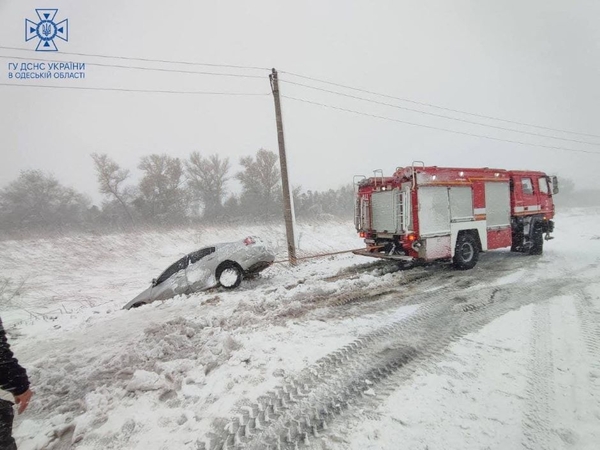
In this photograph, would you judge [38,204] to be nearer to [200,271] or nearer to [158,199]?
[158,199]

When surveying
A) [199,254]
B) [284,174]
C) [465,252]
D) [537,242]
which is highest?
[284,174]

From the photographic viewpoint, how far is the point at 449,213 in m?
7.94

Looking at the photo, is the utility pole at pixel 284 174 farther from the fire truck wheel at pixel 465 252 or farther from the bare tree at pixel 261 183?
the bare tree at pixel 261 183

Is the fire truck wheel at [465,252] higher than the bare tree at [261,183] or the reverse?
the reverse

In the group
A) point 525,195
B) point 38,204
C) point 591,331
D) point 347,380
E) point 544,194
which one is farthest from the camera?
point 38,204

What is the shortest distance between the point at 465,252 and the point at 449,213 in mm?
1374

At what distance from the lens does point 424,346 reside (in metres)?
3.72

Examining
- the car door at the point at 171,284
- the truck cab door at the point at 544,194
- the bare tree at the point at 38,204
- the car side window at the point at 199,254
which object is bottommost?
the car door at the point at 171,284

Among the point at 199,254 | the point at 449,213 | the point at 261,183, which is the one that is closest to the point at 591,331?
the point at 449,213

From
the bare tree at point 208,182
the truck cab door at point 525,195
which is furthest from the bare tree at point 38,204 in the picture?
the truck cab door at point 525,195

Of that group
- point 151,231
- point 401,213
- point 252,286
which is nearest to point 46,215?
point 151,231

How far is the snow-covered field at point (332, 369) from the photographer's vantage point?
237 cm

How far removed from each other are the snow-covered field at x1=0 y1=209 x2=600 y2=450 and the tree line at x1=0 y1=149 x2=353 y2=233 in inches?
621

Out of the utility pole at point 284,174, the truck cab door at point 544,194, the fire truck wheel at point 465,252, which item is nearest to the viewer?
the fire truck wheel at point 465,252
